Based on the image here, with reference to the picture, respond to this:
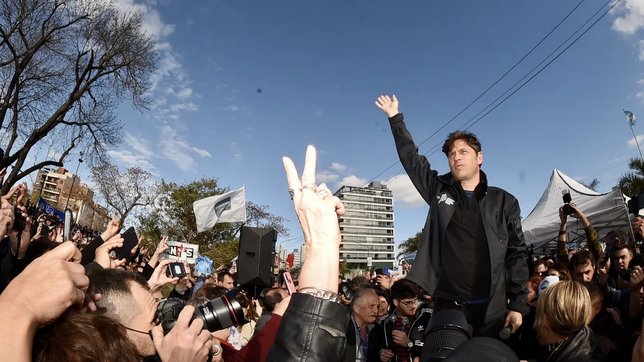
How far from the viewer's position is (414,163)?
3330 mm

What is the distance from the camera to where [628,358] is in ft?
8.38

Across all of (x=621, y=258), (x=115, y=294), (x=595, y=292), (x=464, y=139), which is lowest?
(x=115, y=294)

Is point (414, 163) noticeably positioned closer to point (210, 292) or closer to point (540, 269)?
point (210, 292)

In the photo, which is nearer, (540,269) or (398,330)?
(398,330)

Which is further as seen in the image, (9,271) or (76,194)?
(76,194)

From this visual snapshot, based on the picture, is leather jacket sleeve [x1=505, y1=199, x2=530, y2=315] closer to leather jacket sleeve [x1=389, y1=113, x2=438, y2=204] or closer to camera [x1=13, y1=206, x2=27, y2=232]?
leather jacket sleeve [x1=389, y1=113, x2=438, y2=204]

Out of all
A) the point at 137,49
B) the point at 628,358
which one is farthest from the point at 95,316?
the point at 137,49

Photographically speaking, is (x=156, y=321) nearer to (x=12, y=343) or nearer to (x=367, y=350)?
(x=12, y=343)

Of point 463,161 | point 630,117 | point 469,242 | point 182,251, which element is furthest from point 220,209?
point 630,117

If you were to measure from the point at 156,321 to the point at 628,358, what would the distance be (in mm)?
3012

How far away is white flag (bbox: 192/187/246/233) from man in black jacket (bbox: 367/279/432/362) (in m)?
9.04

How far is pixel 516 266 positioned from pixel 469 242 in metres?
0.37

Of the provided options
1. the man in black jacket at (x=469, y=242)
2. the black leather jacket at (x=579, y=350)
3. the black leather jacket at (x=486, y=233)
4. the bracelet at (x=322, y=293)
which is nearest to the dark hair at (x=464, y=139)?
the man in black jacket at (x=469, y=242)

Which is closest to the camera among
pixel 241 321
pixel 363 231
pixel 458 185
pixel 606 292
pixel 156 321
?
pixel 241 321
